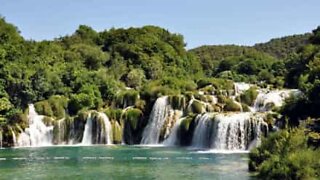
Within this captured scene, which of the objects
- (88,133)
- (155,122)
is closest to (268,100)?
(155,122)

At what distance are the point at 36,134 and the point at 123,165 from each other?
2226 cm

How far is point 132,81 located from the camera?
231ft

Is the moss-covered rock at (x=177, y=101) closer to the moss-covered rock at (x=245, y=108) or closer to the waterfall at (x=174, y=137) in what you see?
the waterfall at (x=174, y=137)

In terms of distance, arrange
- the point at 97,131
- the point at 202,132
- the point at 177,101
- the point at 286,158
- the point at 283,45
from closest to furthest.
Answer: the point at 286,158, the point at 202,132, the point at 97,131, the point at 177,101, the point at 283,45

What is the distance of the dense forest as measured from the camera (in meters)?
26.6

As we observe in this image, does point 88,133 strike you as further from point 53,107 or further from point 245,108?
point 245,108

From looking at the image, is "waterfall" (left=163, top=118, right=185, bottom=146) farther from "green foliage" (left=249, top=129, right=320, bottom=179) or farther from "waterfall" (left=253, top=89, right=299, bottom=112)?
"green foliage" (left=249, top=129, right=320, bottom=179)

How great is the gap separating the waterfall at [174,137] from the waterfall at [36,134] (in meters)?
10.7

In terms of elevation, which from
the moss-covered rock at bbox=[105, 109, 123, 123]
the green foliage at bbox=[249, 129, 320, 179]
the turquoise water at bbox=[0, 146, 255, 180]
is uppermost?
the moss-covered rock at bbox=[105, 109, 123, 123]

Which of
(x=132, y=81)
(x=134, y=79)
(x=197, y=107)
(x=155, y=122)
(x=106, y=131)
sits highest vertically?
(x=134, y=79)

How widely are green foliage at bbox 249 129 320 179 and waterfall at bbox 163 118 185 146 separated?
2171 cm

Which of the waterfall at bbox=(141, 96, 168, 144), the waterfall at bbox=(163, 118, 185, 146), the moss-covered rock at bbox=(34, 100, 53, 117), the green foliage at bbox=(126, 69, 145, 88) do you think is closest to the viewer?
the waterfall at bbox=(163, 118, 185, 146)

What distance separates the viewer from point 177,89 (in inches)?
2331

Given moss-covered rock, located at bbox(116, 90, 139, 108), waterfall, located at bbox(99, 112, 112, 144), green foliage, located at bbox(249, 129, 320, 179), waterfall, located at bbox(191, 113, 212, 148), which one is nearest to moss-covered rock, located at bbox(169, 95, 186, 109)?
moss-covered rock, located at bbox(116, 90, 139, 108)
